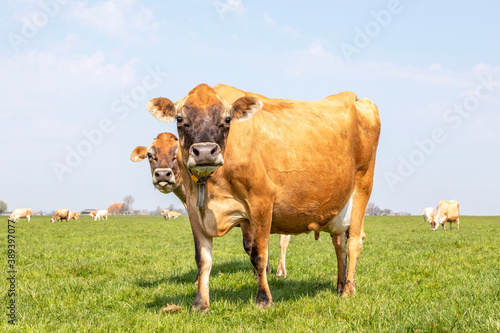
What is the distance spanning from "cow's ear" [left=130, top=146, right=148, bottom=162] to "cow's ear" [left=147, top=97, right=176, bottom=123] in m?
4.84

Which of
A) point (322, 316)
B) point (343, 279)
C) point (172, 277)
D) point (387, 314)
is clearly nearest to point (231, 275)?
point (172, 277)

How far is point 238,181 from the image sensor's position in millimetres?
4668

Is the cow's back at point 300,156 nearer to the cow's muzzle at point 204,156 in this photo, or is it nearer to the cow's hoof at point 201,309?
the cow's muzzle at point 204,156

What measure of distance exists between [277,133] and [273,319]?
214 centimetres

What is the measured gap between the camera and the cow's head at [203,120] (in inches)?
159

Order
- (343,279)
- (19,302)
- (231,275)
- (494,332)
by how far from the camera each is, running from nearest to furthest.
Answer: (494,332), (19,302), (343,279), (231,275)

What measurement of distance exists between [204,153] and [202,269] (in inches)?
67.0

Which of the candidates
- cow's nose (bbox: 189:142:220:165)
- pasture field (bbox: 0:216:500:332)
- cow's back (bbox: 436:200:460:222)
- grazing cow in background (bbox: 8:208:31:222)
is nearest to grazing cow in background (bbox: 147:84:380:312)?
cow's nose (bbox: 189:142:220:165)

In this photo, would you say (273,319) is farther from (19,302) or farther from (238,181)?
(19,302)

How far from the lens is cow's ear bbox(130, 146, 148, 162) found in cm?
917

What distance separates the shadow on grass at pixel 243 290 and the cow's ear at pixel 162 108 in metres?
2.28

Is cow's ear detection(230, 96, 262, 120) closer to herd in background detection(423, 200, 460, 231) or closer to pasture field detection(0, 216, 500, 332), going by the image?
pasture field detection(0, 216, 500, 332)

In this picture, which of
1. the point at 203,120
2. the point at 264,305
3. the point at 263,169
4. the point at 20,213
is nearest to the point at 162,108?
the point at 203,120

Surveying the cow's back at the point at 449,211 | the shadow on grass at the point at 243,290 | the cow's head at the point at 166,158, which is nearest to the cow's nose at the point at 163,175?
the cow's head at the point at 166,158
